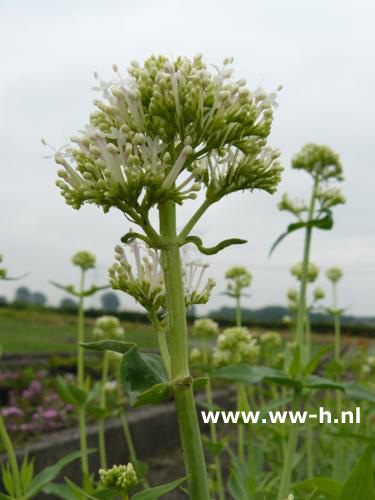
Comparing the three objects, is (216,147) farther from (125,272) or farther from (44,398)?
(44,398)

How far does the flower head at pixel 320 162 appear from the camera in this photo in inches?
155

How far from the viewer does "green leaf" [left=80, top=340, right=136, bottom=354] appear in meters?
1.32

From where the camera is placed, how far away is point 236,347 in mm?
4375

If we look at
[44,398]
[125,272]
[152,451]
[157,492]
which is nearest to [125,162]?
[125,272]

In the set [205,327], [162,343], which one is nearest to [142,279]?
[162,343]

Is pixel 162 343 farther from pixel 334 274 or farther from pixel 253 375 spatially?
pixel 334 274

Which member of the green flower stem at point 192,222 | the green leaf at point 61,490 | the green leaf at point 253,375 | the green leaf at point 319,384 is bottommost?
the green leaf at point 61,490

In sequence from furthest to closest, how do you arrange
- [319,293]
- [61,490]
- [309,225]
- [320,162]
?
[319,293] → [320,162] → [309,225] → [61,490]

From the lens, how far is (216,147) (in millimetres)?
1557

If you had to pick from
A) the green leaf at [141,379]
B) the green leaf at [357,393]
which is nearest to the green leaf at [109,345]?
the green leaf at [141,379]

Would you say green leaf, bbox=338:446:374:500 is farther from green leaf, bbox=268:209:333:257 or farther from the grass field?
the grass field

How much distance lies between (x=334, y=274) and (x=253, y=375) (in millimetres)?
3789

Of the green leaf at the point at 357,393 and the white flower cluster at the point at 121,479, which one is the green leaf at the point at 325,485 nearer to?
the white flower cluster at the point at 121,479

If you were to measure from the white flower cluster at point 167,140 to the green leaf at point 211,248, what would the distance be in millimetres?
109
